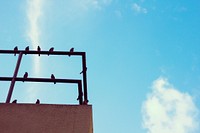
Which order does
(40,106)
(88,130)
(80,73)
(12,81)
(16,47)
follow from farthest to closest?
1. (16,47)
2. (80,73)
3. (12,81)
4. (40,106)
5. (88,130)

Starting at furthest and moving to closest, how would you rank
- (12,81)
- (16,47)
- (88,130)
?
(16,47) → (12,81) → (88,130)

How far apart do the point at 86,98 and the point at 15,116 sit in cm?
134

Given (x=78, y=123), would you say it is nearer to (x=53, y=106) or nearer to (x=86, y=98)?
(x=53, y=106)

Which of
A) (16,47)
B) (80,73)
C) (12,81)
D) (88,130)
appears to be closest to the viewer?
(88,130)

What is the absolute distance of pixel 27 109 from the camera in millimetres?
4160

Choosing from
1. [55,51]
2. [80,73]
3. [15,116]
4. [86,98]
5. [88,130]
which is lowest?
[88,130]

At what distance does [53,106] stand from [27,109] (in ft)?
1.19

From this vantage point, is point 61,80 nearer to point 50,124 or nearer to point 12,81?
point 12,81

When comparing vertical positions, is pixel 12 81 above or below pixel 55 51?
below

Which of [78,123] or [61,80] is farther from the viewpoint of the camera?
[61,80]

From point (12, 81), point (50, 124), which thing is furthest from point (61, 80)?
Answer: point (50, 124)

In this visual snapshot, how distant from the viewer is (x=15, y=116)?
4.09 metres

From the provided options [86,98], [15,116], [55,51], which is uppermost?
[55,51]

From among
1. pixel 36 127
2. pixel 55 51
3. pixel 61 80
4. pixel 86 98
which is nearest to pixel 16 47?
pixel 55 51
